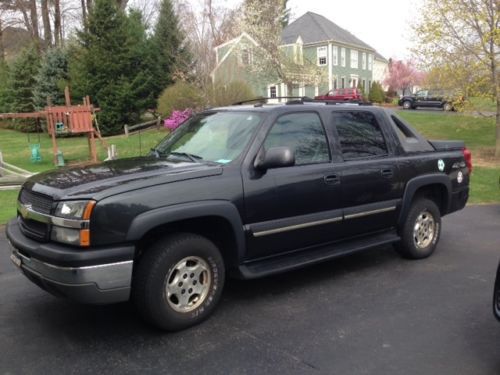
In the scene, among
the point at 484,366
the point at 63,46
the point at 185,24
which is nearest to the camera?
the point at 484,366

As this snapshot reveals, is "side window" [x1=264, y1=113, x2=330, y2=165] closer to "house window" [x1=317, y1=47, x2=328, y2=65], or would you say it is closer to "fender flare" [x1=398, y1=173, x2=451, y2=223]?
"fender flare" [x1=398, y1=173, x2=451, y2=223]

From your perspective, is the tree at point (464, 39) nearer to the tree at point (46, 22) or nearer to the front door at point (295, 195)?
the front door at point (295, 195)

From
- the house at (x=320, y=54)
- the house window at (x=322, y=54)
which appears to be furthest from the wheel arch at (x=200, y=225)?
the house window at (x=322, y=54)

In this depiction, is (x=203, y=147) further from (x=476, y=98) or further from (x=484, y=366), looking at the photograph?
(x=476, y=98)

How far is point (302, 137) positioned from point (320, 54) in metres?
42.3

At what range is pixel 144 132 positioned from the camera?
25.0 m

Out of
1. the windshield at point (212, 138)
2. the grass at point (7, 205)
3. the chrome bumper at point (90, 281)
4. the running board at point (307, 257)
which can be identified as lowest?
the grass at point (7, 205)

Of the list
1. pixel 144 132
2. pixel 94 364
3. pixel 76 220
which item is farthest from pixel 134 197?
pixel 144 132

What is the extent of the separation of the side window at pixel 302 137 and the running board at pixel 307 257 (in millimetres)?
867

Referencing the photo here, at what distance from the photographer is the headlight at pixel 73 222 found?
11.3 feet

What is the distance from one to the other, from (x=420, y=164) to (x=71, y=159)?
49.4ft

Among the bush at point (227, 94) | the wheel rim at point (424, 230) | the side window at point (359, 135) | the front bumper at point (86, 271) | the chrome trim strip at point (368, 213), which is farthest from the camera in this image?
the bush at point (227, 94)

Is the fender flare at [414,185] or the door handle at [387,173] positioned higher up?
the door handle at [387,173]

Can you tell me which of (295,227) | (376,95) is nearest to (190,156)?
(295,227)
